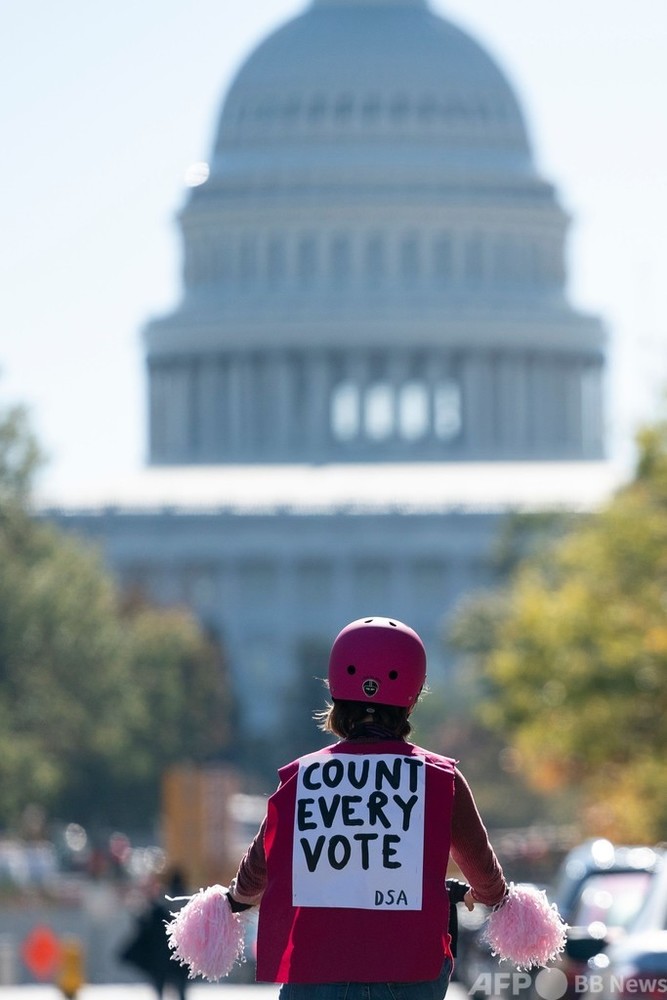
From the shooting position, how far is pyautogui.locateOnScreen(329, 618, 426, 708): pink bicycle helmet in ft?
32.0

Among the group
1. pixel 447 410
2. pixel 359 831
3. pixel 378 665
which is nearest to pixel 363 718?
pixel 378 665

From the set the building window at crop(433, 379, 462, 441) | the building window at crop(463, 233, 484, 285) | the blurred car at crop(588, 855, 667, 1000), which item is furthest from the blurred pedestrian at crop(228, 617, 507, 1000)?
the building window at crop(463, 233, 484, 285)

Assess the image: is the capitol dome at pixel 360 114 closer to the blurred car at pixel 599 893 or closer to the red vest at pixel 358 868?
the blurred car at pixel 599 893

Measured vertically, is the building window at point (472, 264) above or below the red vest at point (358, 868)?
above

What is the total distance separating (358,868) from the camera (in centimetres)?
959

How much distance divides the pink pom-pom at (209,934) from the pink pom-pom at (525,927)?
71 centimetres

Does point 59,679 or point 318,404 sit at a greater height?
point 318,404

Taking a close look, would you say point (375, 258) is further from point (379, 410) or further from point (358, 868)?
point (358, 868)

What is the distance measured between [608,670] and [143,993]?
1576cm

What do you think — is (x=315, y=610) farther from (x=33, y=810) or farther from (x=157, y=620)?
(x=33, y=810)

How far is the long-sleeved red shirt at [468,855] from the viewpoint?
9.63 m

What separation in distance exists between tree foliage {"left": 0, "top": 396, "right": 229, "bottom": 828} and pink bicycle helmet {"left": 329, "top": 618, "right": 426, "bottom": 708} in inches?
2268

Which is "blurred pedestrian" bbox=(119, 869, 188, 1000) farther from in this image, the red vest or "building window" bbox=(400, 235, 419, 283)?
"building window" bbox=(400, 235, 419, 283)

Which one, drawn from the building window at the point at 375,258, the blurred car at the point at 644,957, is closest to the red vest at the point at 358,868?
the blurred car at the point at 644,957
